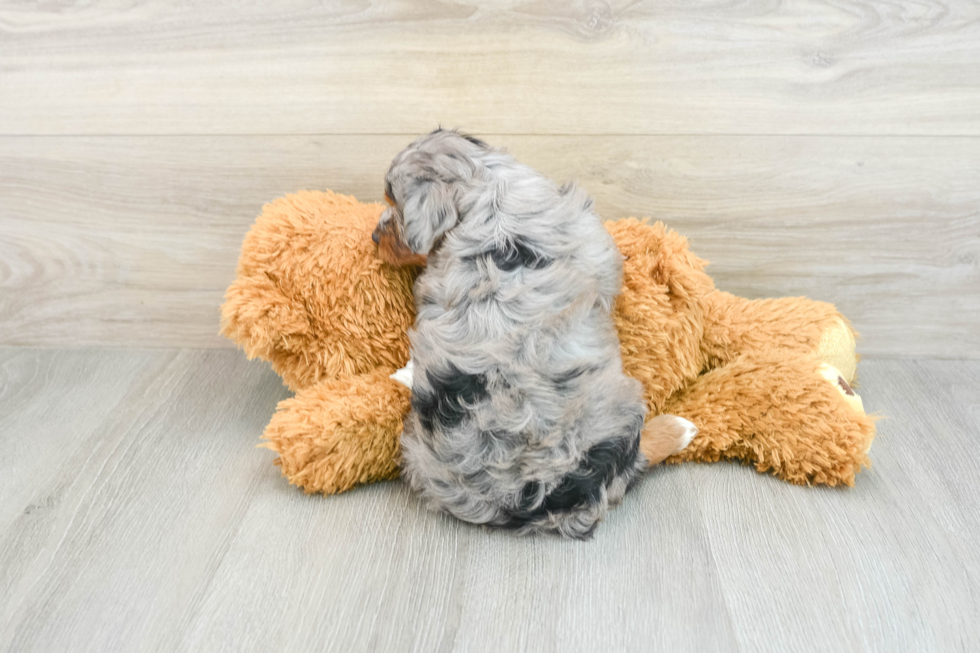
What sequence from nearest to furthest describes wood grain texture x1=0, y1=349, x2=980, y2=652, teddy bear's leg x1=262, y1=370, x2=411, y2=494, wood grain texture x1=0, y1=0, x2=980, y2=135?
1. wood grain texture x1=0, y1=349, x2=980, y2=652
2. teddy bear's leg x1=262, y1=370, x2=411, y2=494
3. wood grain texture x1=0, y1=0, x2=980, y2=135

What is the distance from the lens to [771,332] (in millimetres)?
1231

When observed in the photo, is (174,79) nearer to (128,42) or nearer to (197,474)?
(128,42)

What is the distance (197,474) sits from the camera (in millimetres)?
1160

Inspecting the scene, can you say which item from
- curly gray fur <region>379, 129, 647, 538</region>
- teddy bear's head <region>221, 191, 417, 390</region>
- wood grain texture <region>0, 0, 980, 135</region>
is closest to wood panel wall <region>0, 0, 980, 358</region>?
wood grain texture <region>0, 0, 980, 135</region>

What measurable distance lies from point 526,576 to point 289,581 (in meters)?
0.32

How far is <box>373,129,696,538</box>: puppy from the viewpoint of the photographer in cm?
93

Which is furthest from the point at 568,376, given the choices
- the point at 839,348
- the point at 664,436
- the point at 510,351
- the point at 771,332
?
the point at 839,348

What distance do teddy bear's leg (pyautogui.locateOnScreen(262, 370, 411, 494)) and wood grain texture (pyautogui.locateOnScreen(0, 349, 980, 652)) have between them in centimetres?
4

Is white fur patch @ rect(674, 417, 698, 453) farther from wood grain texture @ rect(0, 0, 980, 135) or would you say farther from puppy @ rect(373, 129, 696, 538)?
wood grain texture @ rect(0, 0, 980, 135)

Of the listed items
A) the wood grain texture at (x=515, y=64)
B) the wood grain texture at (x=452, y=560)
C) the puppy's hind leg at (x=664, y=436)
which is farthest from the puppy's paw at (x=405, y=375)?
the wood grain texture at (x=515, y=64)

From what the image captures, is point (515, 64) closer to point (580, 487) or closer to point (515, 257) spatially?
point (515, 257)

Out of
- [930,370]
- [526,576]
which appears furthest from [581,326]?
[930,370]

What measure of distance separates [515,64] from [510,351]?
62 centimetres

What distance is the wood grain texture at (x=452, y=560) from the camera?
85 centimetres
